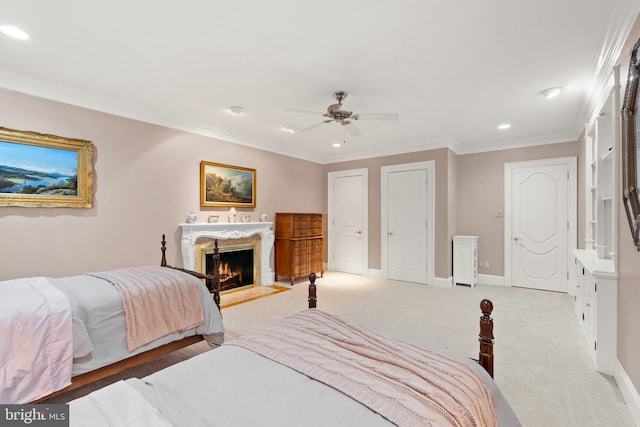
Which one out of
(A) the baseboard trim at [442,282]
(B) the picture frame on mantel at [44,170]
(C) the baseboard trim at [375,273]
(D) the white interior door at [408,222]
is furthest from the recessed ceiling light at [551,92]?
(B) the picture frame on mantel at [44,170]

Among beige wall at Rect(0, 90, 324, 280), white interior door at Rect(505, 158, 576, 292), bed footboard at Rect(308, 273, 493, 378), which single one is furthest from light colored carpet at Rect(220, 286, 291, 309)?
white interior door at Rect(505, 158, 576, 292)

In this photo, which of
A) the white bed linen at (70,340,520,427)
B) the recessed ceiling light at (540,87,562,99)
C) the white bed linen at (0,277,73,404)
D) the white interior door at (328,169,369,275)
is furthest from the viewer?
Answer: the white interior door at (328,169,369,275)

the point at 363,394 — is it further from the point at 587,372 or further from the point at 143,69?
the point at 143,69

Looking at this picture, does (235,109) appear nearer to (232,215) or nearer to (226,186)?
(226,186)

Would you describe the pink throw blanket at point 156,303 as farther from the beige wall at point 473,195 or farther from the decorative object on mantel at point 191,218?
the beige wall at point 473,195

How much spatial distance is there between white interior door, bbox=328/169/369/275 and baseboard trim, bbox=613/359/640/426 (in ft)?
13.7

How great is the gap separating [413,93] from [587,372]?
296 centimetres

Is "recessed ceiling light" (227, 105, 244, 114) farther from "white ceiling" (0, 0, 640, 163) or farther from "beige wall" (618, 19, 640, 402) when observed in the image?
"beige wall" (618, 19, 640, 402)

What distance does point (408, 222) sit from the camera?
568 cm

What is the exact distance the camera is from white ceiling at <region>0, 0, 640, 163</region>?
6.66ft

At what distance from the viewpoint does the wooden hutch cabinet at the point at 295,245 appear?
548cm

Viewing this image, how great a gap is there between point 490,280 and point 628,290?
357 centimetres

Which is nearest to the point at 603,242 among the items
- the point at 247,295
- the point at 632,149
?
the point at 632,149

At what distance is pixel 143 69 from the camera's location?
2.83 metres
